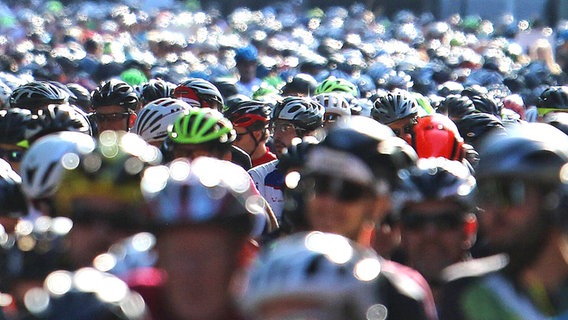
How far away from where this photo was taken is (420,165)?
23.0 feet

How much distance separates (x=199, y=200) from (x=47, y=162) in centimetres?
184

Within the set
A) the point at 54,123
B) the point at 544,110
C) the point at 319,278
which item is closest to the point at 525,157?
the point at 319,278

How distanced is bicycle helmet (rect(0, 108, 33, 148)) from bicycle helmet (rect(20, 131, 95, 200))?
2980mm

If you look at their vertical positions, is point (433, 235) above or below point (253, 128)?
above

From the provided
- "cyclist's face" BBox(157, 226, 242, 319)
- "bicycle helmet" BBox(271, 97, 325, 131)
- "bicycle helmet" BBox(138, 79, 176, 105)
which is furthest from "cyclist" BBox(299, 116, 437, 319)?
"bicycle helmet" BBox(138, 79, 176, 105)

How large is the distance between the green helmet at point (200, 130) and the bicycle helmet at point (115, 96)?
11.1ft

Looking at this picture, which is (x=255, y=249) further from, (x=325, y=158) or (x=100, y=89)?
(x=100, y=89)

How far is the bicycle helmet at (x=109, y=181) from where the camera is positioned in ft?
18.4

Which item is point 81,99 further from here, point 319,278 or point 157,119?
point 319,278

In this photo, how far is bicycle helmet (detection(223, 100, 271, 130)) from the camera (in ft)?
40.1

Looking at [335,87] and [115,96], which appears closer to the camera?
[115,96]

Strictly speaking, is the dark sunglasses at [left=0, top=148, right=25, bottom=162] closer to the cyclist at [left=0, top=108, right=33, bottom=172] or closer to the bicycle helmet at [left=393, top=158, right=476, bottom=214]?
the cyclist at [left=0, top=108, right=33, bottom=172]

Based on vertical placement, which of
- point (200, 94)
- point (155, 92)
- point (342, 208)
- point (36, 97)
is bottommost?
point (155, 92)

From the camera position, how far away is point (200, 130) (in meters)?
9.22
